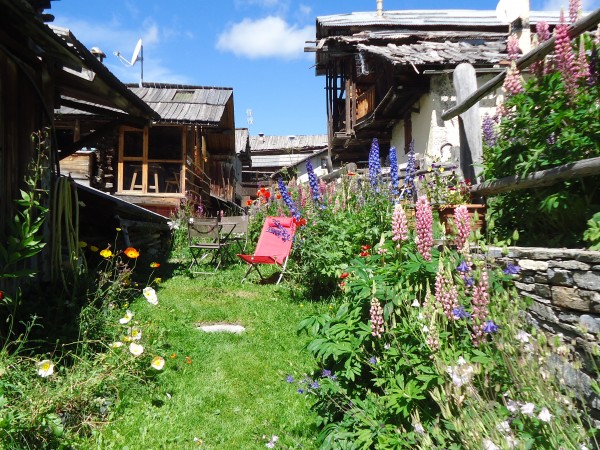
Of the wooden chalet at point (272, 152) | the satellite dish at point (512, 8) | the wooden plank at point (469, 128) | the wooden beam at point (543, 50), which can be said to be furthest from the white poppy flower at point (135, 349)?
the wooden chalet at point (272, 152)

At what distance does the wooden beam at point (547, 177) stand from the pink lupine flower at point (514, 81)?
0.58 meters

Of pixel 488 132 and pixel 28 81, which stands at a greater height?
pixel 28 81

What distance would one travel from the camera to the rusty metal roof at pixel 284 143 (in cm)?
4031

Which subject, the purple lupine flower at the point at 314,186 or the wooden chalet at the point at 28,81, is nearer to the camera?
the wooden chalet at the point at 28,81

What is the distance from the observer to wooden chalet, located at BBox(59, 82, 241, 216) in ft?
47.3

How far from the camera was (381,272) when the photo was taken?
287cm

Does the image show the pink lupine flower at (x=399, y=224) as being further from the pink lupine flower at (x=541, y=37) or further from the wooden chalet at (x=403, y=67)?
the wooden chalet at (x=403, y=67)

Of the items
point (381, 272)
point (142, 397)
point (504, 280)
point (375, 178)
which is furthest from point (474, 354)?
point (375, 178)

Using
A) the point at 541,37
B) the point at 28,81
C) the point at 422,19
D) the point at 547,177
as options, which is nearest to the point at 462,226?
the point at 547,177

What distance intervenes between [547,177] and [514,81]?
0.78 metres

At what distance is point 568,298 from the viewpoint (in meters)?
2.30

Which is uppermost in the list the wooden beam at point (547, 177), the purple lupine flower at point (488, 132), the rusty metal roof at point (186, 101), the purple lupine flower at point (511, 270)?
the rusty metal roof at point (186, 101)

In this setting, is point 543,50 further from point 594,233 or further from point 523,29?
point 523,29

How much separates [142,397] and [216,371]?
0.71 m
